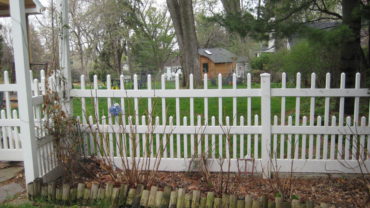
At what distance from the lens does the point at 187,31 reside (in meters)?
12.0

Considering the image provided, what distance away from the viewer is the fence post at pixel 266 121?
11.9 ft

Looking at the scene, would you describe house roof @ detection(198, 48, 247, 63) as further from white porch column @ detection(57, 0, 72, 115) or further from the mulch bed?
the mulch bed

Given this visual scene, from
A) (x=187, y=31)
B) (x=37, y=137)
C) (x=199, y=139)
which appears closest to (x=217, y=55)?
(x=187, y=31)

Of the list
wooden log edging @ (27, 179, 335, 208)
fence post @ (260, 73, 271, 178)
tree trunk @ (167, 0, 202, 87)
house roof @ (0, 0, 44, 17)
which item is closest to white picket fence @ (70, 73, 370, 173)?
fence post @ (260, 73, 271, 178)

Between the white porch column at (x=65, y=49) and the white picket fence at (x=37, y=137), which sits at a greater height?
the white porch column at (x=65, y=49)

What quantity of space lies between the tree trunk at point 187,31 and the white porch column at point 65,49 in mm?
7934

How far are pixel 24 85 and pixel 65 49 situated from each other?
887 mm

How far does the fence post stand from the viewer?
361 cm

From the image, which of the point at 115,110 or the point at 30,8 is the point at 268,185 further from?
the point at 30,8

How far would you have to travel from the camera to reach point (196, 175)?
388cm

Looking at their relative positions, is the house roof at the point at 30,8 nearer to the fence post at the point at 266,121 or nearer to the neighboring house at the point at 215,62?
the fence post at the point at 266,121

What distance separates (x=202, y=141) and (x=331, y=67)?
5.10 m

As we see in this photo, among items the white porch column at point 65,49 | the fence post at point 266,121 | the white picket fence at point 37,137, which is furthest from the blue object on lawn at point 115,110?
the fence post at point 266,121

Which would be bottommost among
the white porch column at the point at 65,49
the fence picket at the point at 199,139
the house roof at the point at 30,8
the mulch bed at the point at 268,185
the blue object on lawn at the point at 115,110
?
the mulch bed at the point at 268,185
